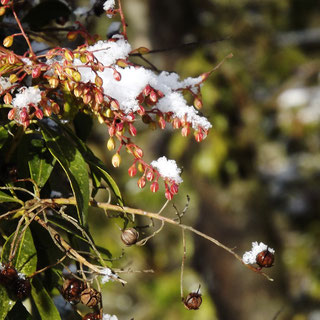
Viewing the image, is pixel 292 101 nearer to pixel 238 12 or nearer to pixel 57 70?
pixel 238 12

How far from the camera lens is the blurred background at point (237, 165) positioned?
3.17 metres

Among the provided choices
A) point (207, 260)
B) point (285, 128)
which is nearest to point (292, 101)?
point (285, 128)

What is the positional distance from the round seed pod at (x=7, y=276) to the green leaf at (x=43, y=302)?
0.10 metres

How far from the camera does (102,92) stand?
0.68 m

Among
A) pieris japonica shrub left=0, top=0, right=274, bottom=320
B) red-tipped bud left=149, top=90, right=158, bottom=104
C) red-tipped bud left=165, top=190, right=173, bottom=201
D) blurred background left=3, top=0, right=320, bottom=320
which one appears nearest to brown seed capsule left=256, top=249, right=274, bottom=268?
pieris japonica shrub left=0, top=0, right=274, bottom=320

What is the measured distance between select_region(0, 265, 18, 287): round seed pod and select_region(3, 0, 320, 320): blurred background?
5.89 feet

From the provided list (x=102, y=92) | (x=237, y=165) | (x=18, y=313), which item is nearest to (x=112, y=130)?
(x=102, y=92)

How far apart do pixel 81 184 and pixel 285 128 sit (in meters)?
3.82

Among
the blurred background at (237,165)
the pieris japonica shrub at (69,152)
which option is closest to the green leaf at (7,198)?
the pieris japonica shrub at (69,152)

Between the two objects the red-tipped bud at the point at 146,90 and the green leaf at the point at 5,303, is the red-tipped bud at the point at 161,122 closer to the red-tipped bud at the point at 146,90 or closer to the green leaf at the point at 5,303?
the red-tipped bud at the point at 146,90

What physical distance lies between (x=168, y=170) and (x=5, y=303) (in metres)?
0.27

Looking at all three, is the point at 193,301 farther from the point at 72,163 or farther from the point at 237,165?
the point at 237,165

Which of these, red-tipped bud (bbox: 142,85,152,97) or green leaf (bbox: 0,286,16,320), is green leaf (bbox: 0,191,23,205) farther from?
red-tipped bud (bbox: 142,85,152,97)

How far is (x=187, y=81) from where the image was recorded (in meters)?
0.84
